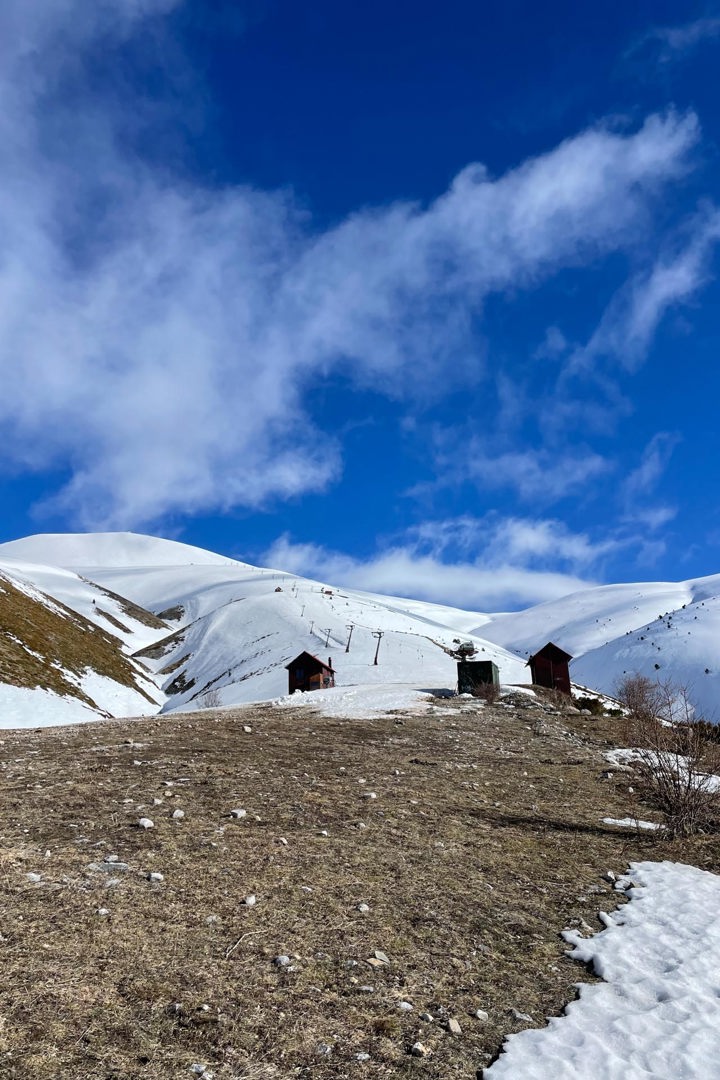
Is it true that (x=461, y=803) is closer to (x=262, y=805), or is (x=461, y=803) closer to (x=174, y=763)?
(x=262, y=805)

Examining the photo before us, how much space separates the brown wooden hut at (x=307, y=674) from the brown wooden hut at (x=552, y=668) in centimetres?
1971

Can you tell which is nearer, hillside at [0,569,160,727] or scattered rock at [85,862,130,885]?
scattered rock at [85,862,130,885]

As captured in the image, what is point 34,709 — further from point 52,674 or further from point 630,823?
point 630,823

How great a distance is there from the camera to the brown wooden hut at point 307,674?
6041cm

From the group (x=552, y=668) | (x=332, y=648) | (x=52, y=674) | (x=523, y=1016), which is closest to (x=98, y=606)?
(x=332, y=648)

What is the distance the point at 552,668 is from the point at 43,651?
45.1m

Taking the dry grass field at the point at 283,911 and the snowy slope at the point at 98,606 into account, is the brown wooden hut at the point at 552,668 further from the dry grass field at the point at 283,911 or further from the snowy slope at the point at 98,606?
the snowy slope at the point at 98,606

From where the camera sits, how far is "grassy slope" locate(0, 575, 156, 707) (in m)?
45.9

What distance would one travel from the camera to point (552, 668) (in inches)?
2227

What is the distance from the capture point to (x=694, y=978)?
6652 mm

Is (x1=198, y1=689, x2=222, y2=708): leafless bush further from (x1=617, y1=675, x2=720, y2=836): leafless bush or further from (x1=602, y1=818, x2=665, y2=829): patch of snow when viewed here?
(x1=617, y1=675, x2=720, y2=836): leafless bush

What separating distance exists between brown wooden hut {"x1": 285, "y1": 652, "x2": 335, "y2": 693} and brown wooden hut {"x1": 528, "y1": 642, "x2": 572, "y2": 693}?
64.7 feet

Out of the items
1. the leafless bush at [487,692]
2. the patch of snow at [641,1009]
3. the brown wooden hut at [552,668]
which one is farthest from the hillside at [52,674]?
the brown wooden hut at [552,668]

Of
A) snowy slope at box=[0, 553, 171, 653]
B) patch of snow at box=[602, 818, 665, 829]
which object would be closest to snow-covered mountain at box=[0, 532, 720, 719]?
snowy slope at box=[0, 553, 171, 653]
